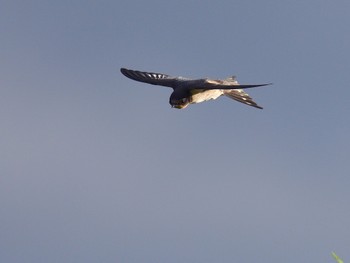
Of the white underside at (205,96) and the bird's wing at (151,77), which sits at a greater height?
the bird's wing at (151,77)

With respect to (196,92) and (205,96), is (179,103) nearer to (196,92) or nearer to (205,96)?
(196,92)

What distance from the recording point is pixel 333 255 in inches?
229

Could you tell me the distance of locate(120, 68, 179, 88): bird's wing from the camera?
96.1ft

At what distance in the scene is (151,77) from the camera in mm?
31719

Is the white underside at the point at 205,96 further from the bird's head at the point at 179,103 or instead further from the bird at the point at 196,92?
the bird's head at the point at 179,103

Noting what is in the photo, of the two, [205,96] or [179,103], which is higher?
[205,96]

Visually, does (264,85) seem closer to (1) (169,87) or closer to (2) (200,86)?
(2) (200,86)

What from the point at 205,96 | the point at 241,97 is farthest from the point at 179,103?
the point at 241,97

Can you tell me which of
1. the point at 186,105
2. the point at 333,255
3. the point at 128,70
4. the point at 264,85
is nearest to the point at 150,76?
the point at 128,70

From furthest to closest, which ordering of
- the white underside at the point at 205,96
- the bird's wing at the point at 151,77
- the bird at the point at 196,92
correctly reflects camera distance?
the bird's wing at the point at 151,77 < the white underside at the point at 205,96 < the bird at the point at 196,92

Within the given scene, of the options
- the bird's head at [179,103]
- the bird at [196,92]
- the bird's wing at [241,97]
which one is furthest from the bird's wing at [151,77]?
the bird's wing at [241,97]

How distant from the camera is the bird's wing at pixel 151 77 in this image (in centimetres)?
2928

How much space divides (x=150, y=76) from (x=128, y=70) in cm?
188

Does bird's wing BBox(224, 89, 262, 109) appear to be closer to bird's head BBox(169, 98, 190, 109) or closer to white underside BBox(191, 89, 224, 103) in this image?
white underside BBox(191, 89, 224, 103)
